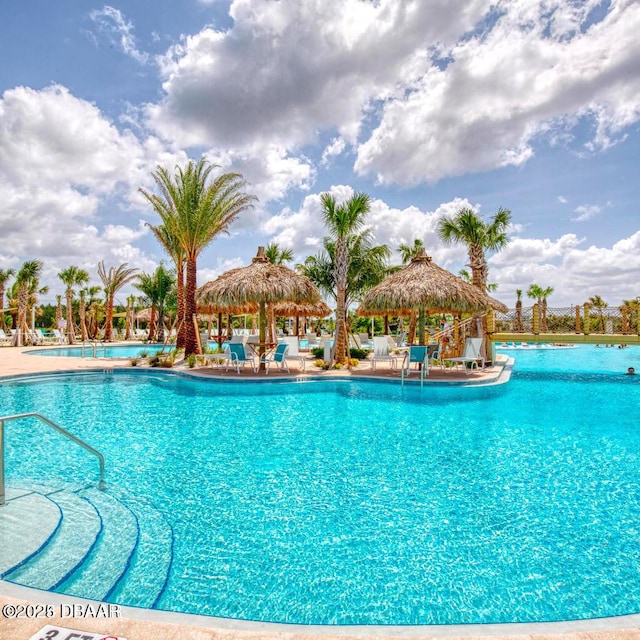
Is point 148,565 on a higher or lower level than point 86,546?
lower

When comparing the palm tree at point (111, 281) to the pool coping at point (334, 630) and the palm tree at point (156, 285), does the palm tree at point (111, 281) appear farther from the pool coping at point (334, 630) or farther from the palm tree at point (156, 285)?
the pool coping at point (334, 630)

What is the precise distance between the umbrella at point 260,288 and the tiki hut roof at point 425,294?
2.40m

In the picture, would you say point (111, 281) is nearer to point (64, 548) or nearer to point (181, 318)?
point (181, 318)

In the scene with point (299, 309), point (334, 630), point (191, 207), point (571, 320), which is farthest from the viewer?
point (299, 309)

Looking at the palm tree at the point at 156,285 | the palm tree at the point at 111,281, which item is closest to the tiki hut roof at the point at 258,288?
the palm tree at the point at 156,285

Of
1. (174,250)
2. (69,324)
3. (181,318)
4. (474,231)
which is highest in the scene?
(474,231)

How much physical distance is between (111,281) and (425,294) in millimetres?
26260

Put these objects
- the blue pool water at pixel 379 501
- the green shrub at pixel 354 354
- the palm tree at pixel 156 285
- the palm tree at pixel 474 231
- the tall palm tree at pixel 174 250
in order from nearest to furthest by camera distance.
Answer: the blue pool water at pixel 379 501 < the palm tree at pixel 474 231 < the tall palm tree at pixel 174 250 < the green shrub at pixel 354 354 < the palm tree at pixel 156 285

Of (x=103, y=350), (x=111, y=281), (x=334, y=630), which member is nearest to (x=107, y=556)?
(x=334, y=630)

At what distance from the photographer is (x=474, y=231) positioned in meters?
17.3

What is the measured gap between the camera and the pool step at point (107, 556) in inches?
105

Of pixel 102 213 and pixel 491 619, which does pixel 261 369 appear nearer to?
pixel 491 619

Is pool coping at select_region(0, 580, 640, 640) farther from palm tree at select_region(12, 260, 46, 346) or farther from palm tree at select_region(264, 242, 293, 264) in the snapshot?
palm tree at select_region(12, 260, 46, 346)

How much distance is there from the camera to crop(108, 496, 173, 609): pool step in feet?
8.71
